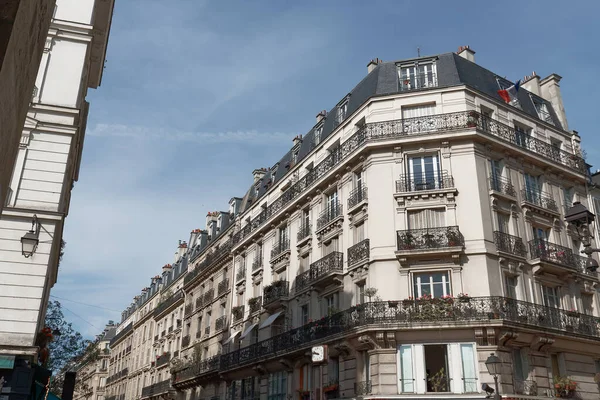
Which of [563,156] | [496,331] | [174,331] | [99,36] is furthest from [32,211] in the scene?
[174,331]

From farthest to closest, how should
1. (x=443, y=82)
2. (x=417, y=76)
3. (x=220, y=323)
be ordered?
1. (x=220, y=323)
2. (x=417, y=76)
3. (x=443, y=82)

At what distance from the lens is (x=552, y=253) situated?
808 inches

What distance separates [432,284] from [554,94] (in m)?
13.3

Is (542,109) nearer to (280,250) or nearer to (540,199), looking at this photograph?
(540,199)

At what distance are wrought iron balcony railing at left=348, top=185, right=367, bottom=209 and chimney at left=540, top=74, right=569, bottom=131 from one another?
1088 centimetres

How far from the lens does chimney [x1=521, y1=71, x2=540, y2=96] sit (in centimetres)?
2637

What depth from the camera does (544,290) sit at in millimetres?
20125

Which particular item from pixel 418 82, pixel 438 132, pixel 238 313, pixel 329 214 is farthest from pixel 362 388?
pixel 238 313

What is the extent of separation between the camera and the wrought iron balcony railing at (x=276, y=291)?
24.9 m

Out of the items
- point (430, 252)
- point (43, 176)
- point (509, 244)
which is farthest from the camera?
point (509, 244)

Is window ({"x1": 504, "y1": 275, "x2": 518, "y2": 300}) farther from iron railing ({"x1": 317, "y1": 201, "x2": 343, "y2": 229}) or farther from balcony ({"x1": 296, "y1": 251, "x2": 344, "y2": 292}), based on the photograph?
iron railing ({"x1": 317, "y1": 201, "x2": 343, "y2": 229})

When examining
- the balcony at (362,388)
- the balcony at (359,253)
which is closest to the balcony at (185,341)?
the balcony at (359,253)

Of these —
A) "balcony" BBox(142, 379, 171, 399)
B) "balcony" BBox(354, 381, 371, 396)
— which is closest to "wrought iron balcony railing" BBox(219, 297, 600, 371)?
"balcony" BBox(354, 381, 371, 396)

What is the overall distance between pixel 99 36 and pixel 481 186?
43.4 feet
